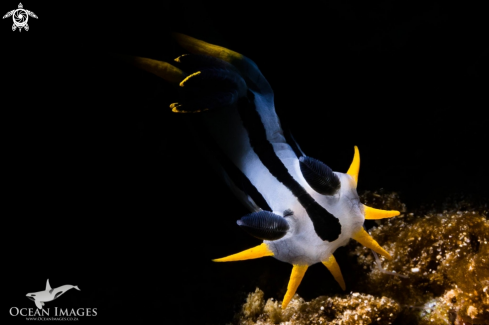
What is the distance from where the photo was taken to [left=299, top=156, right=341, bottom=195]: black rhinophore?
1711mm

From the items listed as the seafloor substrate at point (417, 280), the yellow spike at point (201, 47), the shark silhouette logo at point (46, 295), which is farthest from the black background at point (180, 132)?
the yellow spike at point (201, 47)

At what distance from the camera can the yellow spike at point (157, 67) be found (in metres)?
2.23

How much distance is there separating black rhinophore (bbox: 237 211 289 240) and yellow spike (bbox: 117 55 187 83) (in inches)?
42.2

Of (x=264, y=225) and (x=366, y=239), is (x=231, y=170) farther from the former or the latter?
(x=366, y=239)

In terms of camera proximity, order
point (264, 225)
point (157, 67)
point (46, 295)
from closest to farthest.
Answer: point (264, 225)
point (157, 67)
point (46, 295)

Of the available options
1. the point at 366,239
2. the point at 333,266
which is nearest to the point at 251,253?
the point at 333,266

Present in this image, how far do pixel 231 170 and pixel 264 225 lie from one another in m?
0.74

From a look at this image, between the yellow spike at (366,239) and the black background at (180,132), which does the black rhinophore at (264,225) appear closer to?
the yellow spike at (366,239)

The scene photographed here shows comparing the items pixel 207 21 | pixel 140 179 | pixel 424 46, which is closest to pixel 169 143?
pixel 140 179

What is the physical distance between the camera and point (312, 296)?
2.29 meters

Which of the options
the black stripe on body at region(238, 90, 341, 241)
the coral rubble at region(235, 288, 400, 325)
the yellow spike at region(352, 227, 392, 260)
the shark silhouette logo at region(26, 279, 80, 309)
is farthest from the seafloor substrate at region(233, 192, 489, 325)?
the shark silhouette logo at region(26, 279, 80, 309)

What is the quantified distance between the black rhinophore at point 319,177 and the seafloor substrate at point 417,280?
1.93ft

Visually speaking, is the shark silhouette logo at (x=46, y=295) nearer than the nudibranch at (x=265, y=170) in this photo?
No

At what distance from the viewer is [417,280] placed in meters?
1.92
